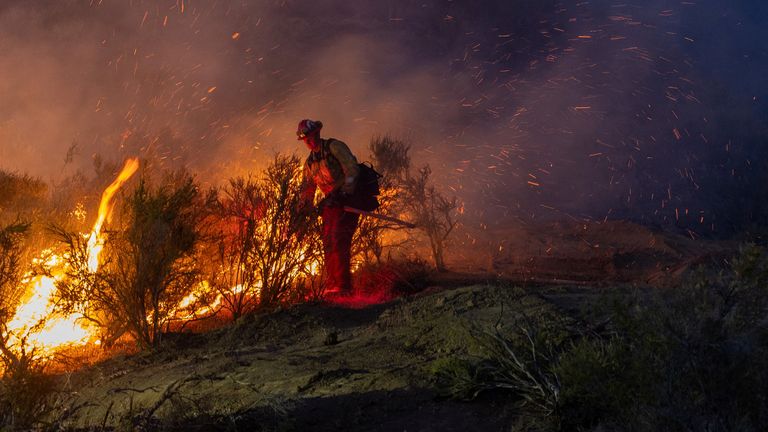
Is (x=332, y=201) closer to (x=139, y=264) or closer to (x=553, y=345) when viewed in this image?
(x=139, y=264)

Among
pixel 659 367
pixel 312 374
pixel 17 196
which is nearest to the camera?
pixel 659 367

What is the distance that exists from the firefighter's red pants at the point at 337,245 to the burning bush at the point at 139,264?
1602mm

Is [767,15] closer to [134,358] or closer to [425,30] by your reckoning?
[425,30]

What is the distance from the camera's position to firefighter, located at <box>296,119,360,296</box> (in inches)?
295

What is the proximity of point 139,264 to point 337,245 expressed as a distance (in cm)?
221

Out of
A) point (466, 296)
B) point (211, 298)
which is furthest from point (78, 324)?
point (466, 296)

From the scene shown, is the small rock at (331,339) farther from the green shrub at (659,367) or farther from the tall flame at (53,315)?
the tall flame at (53,315)

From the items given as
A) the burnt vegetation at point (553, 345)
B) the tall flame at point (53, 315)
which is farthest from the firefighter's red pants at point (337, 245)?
the tall flame at point (53, 315)

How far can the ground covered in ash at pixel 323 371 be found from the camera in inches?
128

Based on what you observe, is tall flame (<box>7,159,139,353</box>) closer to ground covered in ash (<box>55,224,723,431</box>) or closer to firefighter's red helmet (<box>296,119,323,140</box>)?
ground covered in ash (<box>55,224,723,431</box>)

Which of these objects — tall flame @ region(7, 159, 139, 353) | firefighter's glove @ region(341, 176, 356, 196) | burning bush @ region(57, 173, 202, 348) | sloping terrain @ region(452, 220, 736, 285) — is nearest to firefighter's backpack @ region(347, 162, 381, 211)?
firefighter's glove @ region(341, 176, 356, 196)

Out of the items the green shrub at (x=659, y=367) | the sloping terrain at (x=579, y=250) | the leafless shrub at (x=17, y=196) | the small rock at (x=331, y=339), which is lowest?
the green shrub at (x=659, y=367)

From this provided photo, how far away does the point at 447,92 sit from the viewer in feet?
105

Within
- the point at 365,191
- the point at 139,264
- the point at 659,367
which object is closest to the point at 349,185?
the point at 365,191
